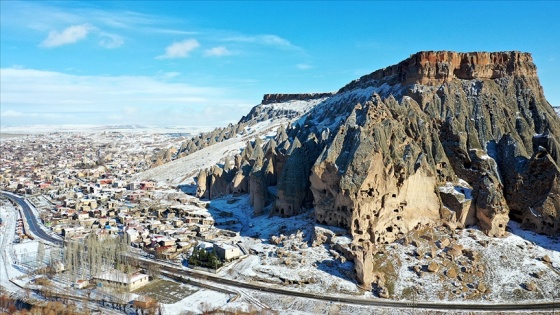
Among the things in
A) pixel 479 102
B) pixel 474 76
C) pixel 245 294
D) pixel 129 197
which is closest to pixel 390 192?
pixel 245 294

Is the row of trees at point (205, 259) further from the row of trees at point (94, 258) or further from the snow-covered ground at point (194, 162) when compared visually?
the snow-covered ground at point (194, 162)

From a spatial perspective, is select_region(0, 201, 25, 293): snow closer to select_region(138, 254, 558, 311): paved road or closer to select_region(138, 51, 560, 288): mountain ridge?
select_region(138, 254, 558, 311): paved road

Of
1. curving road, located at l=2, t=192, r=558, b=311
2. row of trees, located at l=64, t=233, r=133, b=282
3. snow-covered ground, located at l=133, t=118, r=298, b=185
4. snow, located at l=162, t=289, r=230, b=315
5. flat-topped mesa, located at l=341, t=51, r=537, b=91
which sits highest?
Result: flat-topped mesa, located at l=341, t=51, r=537, b=91

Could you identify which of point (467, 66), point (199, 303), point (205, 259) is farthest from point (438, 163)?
point (199, 303)

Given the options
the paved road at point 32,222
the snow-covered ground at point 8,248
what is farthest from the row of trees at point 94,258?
the paved road at point 32,222

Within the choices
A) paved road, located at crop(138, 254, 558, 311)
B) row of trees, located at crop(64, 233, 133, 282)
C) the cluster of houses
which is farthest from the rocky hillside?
row of trees, located at crop(64, 233, 133, 282)

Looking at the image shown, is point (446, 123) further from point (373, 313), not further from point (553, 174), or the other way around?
point (373, 313)
